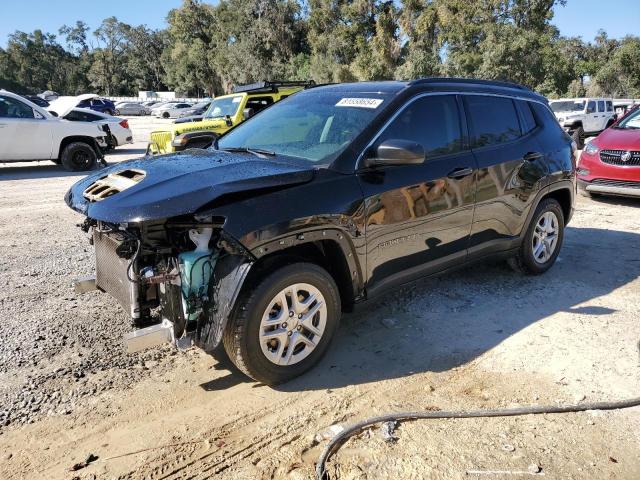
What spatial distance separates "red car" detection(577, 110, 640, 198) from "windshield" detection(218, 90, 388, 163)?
646 centimetres

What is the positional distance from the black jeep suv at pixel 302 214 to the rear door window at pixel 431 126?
14mm

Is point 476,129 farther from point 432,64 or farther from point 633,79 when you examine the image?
point 633,79

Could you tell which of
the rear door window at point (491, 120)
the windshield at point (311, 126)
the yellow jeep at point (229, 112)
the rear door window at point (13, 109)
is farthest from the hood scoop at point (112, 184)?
the rear door window at point (13, 109)

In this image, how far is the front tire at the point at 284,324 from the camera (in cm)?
298

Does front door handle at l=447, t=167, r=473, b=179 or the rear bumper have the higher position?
front door handle at l=447, t=167, r=473, b=179

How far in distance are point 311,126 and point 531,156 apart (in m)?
2.23

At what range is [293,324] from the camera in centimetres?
321

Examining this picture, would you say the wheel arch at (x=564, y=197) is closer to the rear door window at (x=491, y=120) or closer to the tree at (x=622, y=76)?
the rear door window at (x=491, y=120)

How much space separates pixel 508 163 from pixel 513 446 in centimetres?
262

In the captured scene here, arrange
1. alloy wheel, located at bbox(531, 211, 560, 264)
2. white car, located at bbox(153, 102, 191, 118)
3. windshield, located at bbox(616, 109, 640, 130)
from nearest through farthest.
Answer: alloy wheel, located at bbox(531, 211, 560, 264), windshield, located at bbox(616, 109, 640, 130), white car, located at bbox(153, 102, 191, 118)

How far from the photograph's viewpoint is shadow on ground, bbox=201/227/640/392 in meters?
3.53

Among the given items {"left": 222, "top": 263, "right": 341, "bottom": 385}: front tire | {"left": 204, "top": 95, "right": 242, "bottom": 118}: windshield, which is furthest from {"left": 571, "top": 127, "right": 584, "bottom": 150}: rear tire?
{"left": 222, "top": 263, "right": 341, "bottom": 385}: front tire

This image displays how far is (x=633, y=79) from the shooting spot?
133 ft

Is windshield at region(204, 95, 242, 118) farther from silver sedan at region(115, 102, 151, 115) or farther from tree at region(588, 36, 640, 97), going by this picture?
silver sedan at region(115, 102, 151, 115)
